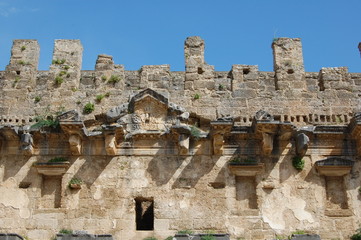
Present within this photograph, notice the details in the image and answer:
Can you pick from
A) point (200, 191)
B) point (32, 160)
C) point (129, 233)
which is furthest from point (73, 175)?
point (200, 191)

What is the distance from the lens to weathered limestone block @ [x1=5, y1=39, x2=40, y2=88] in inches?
537

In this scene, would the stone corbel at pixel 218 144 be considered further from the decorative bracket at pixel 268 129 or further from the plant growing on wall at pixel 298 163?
the plant growing on wall at pixel 298 163

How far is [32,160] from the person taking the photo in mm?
12555

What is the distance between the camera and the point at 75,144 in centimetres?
1230

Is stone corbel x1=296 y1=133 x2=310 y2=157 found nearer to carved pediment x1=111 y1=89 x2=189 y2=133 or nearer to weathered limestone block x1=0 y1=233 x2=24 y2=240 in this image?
carved pediment x1=111 y1=89 x2=189 y2=133

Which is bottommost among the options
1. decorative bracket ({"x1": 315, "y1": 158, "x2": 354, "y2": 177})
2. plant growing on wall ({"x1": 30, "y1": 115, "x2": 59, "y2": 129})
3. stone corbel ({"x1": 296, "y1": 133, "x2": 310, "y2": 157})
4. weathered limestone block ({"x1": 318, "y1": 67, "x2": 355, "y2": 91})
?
decorative bracket ({"x1": 315, "y1": 158, "x2": 354, "y2": 177})

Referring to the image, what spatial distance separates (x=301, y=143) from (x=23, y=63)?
6964 millimetres

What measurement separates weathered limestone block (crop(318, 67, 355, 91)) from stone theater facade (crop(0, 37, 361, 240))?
0.03 metres

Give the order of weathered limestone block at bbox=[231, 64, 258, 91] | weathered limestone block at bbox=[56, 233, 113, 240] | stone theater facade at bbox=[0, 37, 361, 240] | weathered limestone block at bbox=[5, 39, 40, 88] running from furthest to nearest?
weathered limestone block at bbox=[5, 39, 40, 88] < weathered limestone block at bbox=[231, 64, 258, 91] < stone theater facade at bbox=[0, 37, 361, 240] < weathered limestone block at bbox=[56, 233, 113, 240]

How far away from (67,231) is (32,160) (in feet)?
6.44

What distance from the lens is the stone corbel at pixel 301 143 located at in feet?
40.0

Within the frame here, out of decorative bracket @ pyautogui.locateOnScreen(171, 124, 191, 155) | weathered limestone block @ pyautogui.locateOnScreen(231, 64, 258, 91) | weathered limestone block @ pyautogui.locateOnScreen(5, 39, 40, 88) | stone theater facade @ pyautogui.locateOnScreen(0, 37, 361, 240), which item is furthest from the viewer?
weathered limestone block @ pyautogui.locateOnScreen(5, 39, 40, 88)

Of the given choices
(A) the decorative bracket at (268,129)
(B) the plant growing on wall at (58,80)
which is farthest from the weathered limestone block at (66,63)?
(A) the decorative bracket at (268,129)

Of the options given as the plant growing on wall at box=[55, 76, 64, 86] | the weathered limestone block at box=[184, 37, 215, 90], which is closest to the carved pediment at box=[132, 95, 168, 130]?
the weathered limestone block at box=[184, 37, 215, 90]
